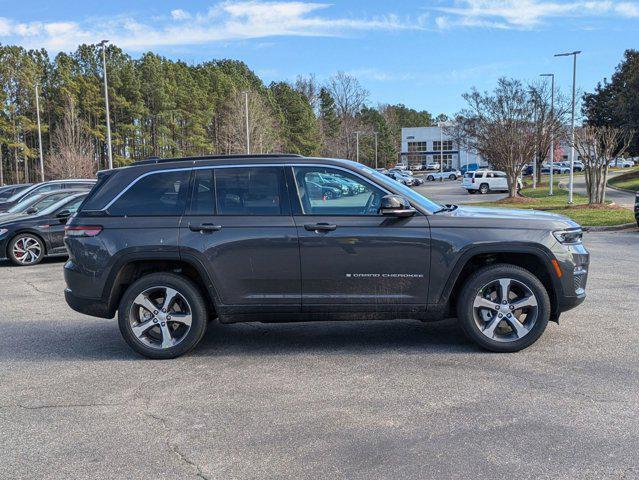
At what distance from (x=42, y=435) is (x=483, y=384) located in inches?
129

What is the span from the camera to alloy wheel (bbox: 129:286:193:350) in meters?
5.55

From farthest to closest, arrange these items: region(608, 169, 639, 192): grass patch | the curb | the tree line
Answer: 1. the tree line
2. region(608, 169, 639, 192): grass patch
3. the curb

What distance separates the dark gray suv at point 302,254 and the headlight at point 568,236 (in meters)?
0.01

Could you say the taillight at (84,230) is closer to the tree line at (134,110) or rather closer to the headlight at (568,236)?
the headlight at (568,236)

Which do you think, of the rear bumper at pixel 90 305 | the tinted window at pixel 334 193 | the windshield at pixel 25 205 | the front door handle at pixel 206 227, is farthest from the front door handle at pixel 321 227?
the windshield at pixel 25 205

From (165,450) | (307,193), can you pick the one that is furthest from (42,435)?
(307,193)

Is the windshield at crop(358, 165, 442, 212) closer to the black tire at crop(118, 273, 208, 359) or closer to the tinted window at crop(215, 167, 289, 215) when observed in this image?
the tinted window at crop(215, 167, 289, 215)

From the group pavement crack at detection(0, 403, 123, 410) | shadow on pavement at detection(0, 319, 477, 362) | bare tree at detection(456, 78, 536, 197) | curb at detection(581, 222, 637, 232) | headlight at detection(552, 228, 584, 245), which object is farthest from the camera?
bare tree at detection(456, 78, 536, 197)

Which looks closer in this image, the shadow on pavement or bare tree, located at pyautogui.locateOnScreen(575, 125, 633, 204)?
the shadow on pavement

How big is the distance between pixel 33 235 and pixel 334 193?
928 centimetres

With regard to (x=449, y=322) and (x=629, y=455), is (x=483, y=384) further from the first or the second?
(x=449, y=322)

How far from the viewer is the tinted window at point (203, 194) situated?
554 centimetres

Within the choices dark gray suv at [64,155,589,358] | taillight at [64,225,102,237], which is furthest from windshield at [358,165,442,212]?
taillight at [64,225,102,237]

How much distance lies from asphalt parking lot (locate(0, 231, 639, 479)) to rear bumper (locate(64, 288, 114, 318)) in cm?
46
